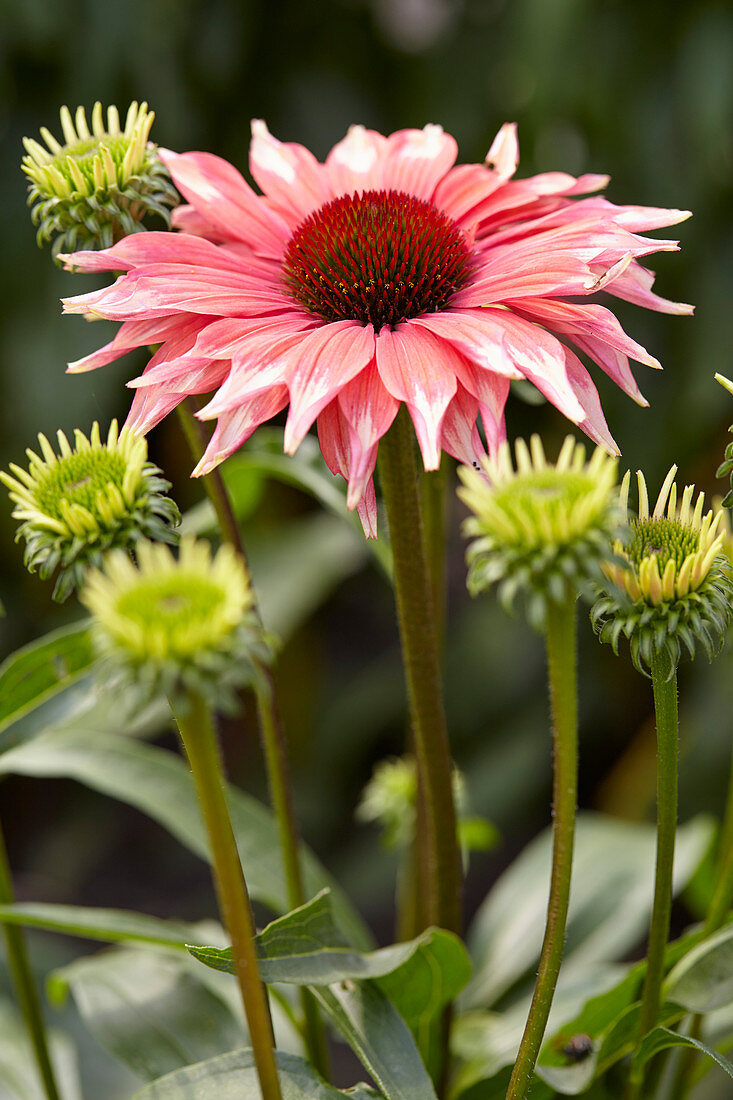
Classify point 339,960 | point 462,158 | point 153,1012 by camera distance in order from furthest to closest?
point 462,158 < point 153,1012 < point 339,960

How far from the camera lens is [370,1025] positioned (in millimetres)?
306

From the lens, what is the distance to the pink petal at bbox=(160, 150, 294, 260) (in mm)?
337

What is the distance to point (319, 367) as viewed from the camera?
0.87 ft

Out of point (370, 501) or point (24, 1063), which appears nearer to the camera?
point (370, 501)

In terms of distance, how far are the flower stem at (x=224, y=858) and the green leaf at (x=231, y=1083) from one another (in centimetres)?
5

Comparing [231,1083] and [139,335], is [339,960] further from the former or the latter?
[139,335]

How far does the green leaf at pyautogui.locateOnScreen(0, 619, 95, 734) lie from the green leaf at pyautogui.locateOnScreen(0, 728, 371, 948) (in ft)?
0.29

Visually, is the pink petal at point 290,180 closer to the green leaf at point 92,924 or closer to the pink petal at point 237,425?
the pink petal at point 237,425

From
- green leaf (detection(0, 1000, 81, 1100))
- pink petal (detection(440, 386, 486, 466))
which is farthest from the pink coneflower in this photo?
green leaf (detection(0, 1000, 81, 1100))

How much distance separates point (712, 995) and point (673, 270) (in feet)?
2.43

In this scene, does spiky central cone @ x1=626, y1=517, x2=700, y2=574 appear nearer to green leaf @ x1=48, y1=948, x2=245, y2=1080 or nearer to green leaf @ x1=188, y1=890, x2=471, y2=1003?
green leaf @ x1=188, y1=890, x2=471, y2=1003

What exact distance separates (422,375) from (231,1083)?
7.3 inches

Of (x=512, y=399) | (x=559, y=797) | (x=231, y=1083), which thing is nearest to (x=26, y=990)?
(x=231, y=1083)

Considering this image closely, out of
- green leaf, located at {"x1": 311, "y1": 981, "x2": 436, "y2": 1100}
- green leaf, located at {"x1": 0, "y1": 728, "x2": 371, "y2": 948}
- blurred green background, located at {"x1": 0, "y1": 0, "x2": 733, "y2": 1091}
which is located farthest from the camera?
blurred green background, located at {"x1": 0, "y1": 0, "x2": 733, "y2": 1091}
